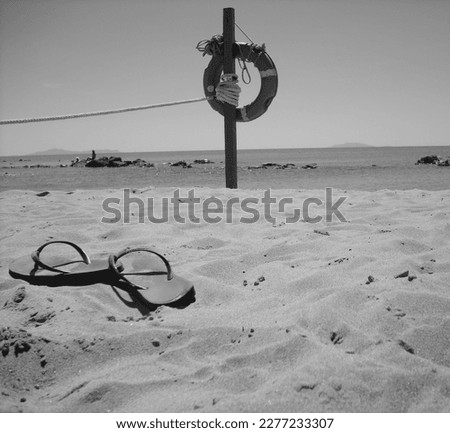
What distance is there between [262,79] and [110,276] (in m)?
3.16

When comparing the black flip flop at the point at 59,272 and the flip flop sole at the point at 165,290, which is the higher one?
the black flip flop at the point at 59,272

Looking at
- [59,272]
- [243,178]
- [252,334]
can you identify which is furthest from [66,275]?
[243,178]

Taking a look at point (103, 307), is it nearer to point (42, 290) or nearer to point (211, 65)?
point (42, 290)

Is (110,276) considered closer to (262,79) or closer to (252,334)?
(252,334)

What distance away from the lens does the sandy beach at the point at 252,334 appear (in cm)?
90

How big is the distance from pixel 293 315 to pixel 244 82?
3.29 meters

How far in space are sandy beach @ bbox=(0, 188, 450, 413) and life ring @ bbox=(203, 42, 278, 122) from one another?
Result: 2.28 m

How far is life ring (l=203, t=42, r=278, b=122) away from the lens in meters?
3.89

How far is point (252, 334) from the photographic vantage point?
1.17m

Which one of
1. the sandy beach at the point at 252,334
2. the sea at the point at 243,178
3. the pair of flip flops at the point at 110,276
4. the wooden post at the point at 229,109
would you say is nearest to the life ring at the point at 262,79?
the wooden post at the point at 229,109

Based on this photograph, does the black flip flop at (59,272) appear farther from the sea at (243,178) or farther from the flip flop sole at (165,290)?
the sea at (243,178)

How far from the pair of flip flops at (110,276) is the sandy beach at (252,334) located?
0.05 m

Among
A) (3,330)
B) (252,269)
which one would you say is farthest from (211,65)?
(3,330)

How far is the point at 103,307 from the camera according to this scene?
4.59ft
